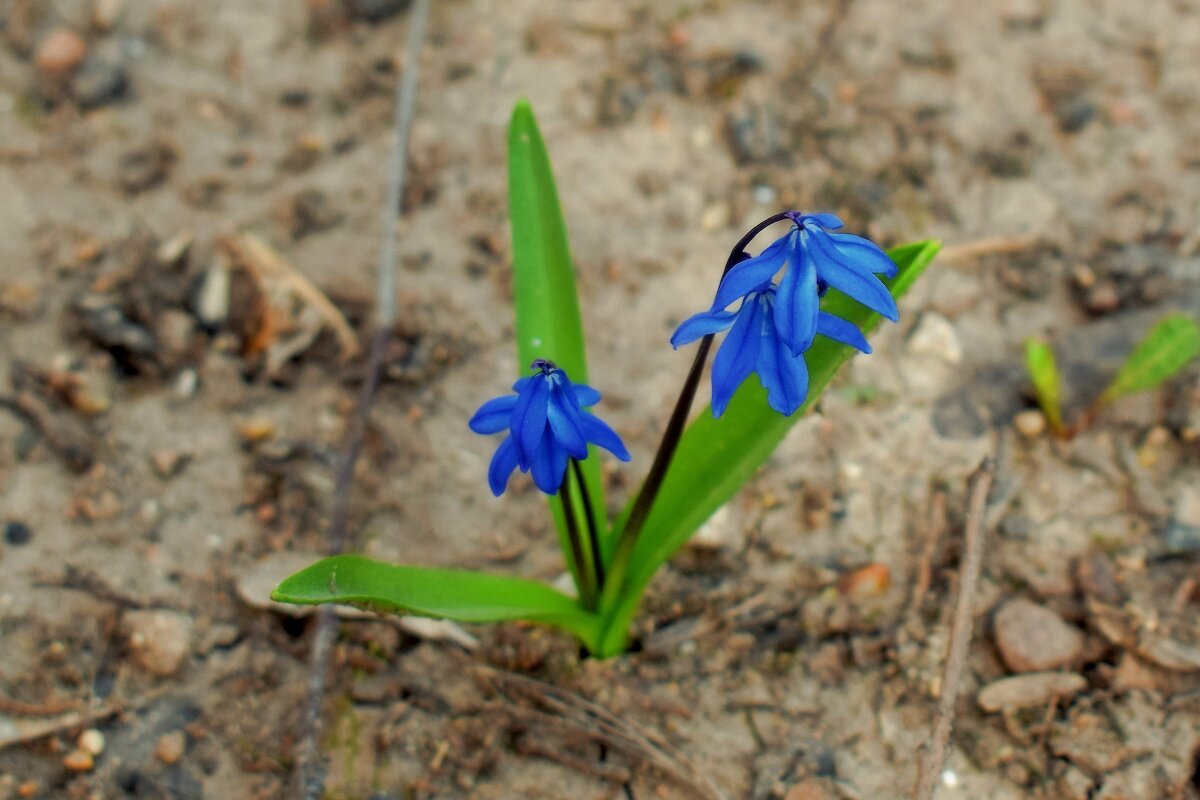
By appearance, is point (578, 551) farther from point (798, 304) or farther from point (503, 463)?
point (798, 304)

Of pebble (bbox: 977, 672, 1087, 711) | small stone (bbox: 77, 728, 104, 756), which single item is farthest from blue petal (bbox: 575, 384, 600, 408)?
small stone (bbox: 77, 728, 104, 756)

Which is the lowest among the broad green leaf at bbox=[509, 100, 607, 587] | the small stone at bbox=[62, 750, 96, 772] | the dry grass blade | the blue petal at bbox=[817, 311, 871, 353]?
the small stone at bbox=[62, 750, 96, 772]

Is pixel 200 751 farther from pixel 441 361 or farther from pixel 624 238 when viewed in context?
Result: pixel 624 238

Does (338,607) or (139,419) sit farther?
(139,419)

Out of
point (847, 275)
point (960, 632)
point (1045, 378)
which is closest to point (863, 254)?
point (847, 275)

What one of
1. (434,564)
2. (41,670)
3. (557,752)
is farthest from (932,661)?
(41,670)

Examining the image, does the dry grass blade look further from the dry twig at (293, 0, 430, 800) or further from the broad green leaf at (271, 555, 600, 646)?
the dry twig at (293, 0, 430, 800)
